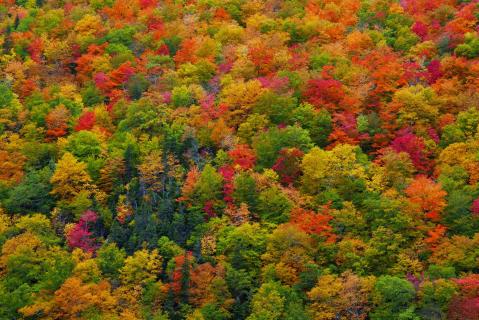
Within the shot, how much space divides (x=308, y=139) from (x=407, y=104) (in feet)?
35.3

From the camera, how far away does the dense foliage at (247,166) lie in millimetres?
65375

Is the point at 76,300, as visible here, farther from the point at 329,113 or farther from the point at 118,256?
the point at 329,113

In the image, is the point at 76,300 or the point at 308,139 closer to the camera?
the point at 76,300

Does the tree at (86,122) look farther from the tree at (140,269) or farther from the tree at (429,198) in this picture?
the tree at (429,198)

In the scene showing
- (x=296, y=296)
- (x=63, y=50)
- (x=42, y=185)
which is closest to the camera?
(x=296, y=296)

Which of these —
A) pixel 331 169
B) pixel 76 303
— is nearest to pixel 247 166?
pixel 331 169

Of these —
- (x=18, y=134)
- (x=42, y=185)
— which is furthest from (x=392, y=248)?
(x=18, y=134)

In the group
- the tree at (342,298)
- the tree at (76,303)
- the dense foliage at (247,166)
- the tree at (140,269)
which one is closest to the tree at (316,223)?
the dense foliage at (247,166)

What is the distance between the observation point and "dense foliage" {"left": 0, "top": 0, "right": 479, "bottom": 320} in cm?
6538

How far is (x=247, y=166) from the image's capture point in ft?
253

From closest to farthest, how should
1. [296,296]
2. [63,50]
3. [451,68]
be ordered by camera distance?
1. [296,296]
2. [451,68]
3. [63,50]

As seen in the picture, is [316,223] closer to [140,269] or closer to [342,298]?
[342,298]

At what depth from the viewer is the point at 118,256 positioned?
226 ft

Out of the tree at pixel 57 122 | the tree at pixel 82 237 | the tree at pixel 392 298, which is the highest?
the tree at pixel 57 122
